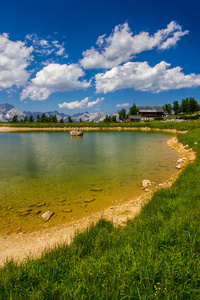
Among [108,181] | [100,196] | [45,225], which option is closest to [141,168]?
[108,181]

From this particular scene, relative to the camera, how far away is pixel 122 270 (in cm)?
396

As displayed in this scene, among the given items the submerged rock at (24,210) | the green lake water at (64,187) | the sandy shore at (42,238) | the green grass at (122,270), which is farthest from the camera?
the submerged rock at (24,210)

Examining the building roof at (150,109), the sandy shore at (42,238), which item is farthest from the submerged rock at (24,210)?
the building roof at (150,109)

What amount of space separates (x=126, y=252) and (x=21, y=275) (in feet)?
9.81

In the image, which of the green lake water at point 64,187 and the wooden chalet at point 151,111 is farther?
the wooden chalet at point 151,111

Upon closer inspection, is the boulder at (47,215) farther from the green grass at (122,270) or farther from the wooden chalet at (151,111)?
the wooden chalet at (151,111)

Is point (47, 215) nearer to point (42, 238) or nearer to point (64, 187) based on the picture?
point (42, 238)

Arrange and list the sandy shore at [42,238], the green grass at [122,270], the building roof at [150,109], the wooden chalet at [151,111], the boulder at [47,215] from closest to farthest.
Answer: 1. the green grass at [122,270]
2. the sandy shore at [42,238]
3. the boulder at [47,215]
4. the wooden chalet at [151,111]
5. the building roof at [150,109]

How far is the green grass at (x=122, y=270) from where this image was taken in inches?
135

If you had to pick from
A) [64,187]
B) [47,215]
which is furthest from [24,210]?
[64,187]

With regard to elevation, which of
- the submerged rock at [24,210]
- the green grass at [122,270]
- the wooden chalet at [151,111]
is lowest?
the submerged rock at [24,210]

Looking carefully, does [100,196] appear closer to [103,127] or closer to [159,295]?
[159,295]

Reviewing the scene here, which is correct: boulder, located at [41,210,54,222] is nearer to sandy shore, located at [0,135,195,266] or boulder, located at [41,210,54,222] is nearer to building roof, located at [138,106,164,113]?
sandy shore, located at [0,135,195,266]

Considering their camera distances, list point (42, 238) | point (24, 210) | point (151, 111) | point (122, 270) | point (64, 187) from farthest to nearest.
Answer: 1. point (151, 111)
2. point (64, 187)
3. point (24, 210)
4. point (42, 238)
5. point (122, 270)
